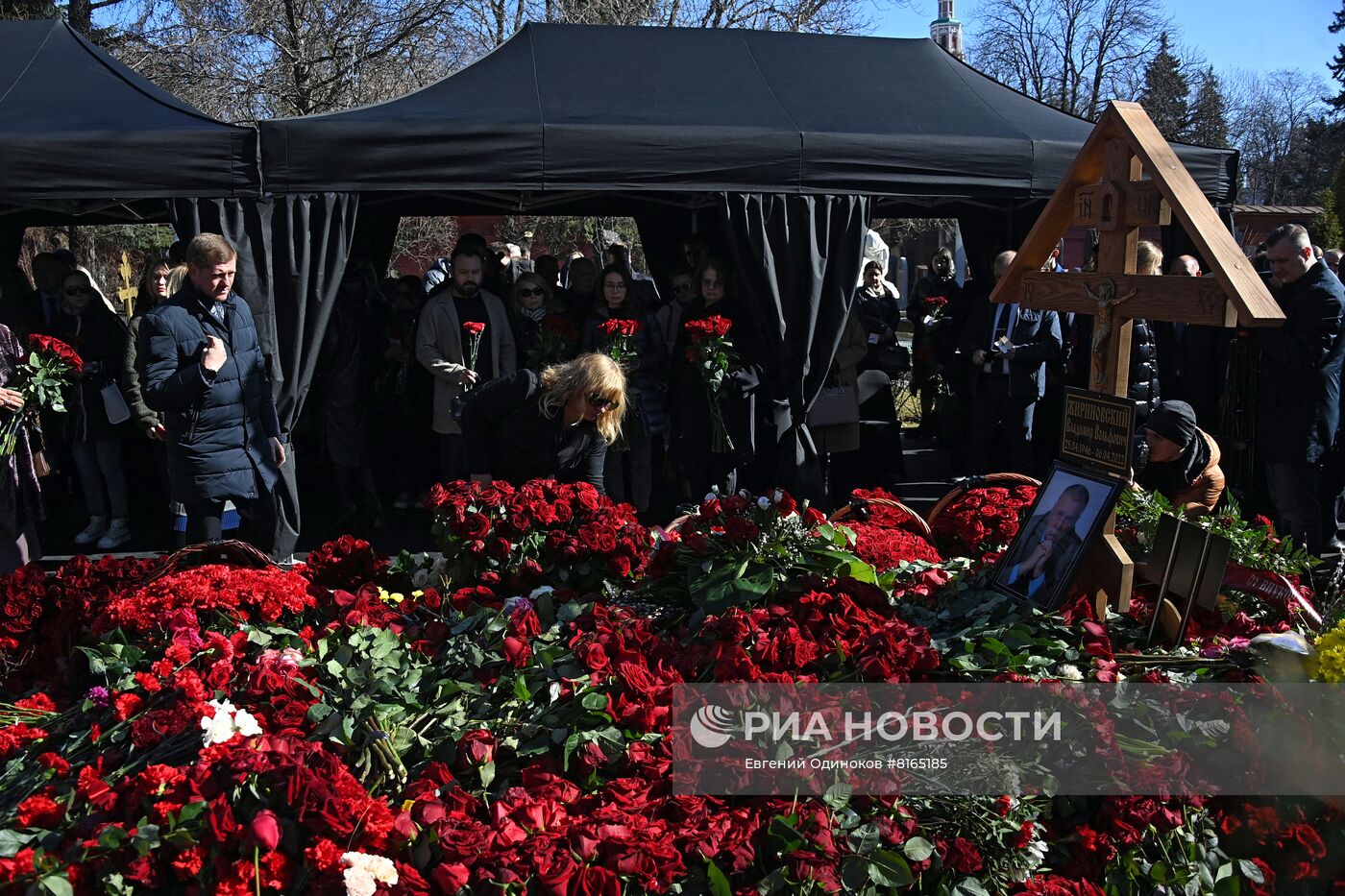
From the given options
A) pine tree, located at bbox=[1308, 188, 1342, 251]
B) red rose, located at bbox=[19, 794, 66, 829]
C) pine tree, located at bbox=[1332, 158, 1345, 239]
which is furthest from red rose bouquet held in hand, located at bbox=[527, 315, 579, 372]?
pine tree, located at bbox=[1332, 158, 1345, 239]

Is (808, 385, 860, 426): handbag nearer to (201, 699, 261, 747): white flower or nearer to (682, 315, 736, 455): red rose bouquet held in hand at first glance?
(682, 315, 736, 455): red rose bouquet held in hand

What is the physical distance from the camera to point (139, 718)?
207 cm

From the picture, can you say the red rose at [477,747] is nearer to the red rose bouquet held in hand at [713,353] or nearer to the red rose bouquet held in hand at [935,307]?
the red rose bouquet held in hand at [713,353]

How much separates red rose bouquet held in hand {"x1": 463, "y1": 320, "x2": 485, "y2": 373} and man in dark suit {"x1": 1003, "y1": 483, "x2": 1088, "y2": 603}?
4.02m

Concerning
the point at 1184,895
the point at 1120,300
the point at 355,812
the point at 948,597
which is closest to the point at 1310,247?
the point at 1120,300

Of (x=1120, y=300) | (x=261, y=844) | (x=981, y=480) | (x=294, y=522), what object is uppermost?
(x=1120, y=300)

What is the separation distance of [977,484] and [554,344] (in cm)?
337

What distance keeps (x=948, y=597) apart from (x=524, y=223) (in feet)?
65.6

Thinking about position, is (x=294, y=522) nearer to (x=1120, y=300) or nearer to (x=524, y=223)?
(x=1120, y=300)

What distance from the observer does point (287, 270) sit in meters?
5.42

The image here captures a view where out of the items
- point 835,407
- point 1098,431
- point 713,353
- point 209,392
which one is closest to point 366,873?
point 1098,431

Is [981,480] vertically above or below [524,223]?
below

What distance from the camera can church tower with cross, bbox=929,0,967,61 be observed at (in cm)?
3519

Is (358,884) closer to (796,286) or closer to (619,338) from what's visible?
(619,338)
